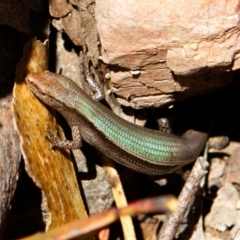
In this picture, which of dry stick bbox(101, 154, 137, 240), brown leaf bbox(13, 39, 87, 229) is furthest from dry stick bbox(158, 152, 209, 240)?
brown leaf bbox(13, 39, 87, 229)

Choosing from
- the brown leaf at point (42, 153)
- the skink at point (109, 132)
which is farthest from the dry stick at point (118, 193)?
the brown leaf at point (42, 153)

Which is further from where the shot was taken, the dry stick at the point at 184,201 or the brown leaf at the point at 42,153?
the dry stick at the point at 184,201

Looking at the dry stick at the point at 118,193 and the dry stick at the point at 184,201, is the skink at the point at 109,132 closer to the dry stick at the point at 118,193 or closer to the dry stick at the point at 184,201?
the dry stick at the point at 118,193

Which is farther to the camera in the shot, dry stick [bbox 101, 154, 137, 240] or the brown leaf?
dry stick [bbox 101, 154, 137, 240]

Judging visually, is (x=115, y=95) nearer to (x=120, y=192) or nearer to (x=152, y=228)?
(x=120, y=192)

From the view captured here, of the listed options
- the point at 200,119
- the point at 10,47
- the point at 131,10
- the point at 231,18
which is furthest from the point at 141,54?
the point at 200,119

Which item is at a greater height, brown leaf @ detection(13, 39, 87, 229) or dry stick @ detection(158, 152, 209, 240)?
brown leaf @ detection(13, 39, 87, 229)

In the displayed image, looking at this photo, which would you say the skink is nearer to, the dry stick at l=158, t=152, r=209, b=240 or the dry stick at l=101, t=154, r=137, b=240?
the dry stick at l=101, t=154, r=137, b=240
